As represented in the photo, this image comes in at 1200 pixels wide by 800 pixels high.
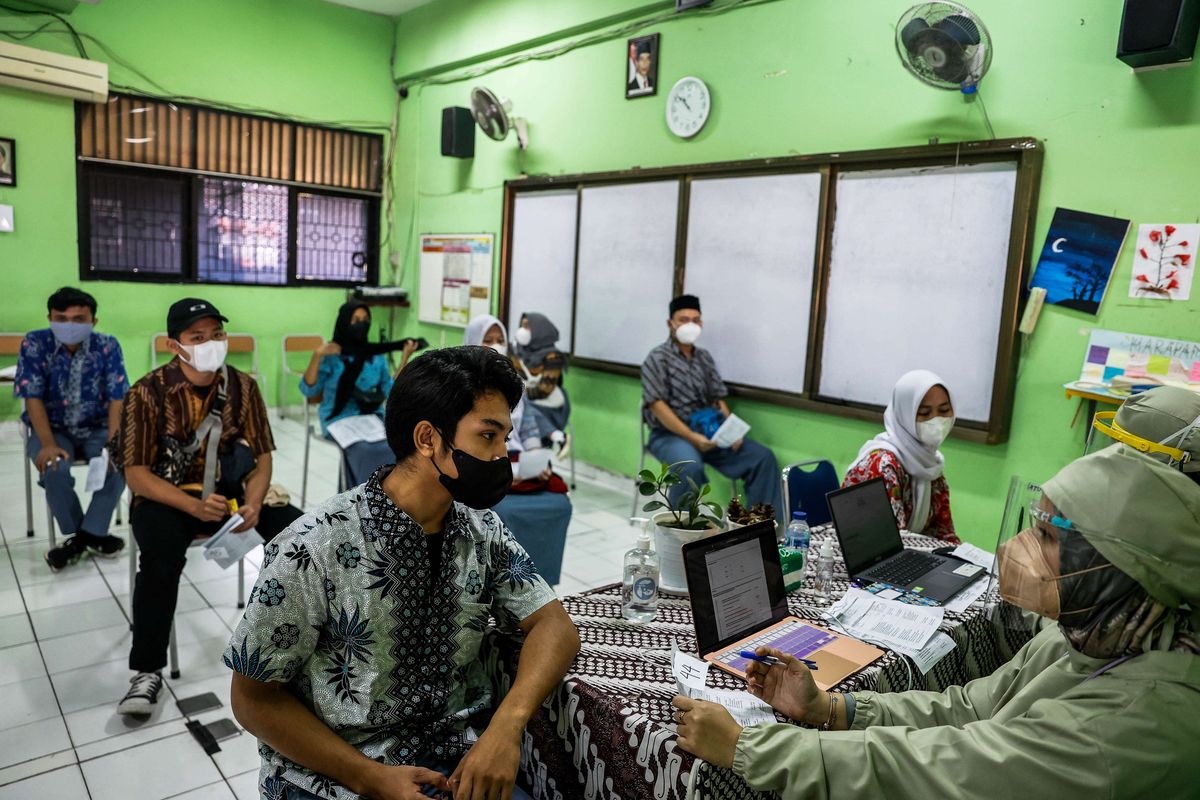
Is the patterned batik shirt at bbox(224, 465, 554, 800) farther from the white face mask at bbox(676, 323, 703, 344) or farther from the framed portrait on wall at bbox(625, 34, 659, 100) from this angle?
the framed portrait on wall at bbox(625, 34, 659, 100)

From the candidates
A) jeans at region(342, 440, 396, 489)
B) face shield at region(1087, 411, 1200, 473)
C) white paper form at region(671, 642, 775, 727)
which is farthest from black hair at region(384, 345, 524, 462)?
jeans at region(342, 440, 396, 489)

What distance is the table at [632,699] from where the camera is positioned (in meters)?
1.25

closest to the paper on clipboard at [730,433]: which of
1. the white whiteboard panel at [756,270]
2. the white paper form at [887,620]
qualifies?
the white whiteboard panel at [756,270]

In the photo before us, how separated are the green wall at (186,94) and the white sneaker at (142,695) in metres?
4.49

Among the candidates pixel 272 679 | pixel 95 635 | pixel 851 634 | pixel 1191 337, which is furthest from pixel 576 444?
pixel 272 679

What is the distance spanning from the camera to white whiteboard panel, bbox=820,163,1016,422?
11.6 ft

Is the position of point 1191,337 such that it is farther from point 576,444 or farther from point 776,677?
point 576,444

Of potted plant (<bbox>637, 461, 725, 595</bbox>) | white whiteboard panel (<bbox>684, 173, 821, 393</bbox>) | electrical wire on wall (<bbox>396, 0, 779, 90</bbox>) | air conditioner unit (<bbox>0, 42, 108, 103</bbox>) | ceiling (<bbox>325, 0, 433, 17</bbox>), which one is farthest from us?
ceiling (<bbox>325, 0, 433, 17</bbox>)

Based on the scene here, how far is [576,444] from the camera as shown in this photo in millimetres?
5758

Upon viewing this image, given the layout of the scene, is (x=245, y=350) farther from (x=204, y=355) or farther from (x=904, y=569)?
(x=904, y=569)

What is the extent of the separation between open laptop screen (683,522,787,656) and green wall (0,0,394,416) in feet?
20.2

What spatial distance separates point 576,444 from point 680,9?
2.88m

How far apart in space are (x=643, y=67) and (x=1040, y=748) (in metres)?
4.64

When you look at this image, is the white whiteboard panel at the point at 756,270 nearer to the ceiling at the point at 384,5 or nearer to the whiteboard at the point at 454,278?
the whiteboard at the point at 454,278
